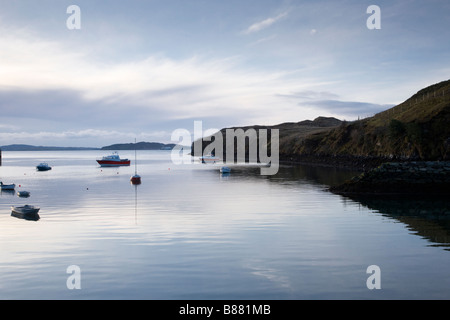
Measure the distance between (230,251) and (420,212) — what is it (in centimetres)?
2291

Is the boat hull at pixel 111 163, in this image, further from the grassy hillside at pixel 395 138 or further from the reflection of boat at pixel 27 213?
the reflection of boat at pixel 27 213

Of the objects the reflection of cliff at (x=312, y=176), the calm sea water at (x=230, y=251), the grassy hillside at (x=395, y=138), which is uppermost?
the grassy hillside at (x=395, y=138)

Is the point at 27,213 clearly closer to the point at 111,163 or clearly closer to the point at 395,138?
the point at 395,138

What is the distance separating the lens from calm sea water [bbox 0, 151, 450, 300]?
1625 cm

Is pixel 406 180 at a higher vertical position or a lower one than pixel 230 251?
higher

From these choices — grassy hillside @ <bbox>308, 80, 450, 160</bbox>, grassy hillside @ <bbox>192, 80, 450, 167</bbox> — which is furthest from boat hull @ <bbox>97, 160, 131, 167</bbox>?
grassy hillside @ <bbox>308, 80, 450, 160</bbox>

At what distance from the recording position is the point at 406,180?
48.9m

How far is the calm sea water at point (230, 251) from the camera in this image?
16.2 metres

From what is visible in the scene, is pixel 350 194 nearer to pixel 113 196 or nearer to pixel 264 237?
pixel 264 237

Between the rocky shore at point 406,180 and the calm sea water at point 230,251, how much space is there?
7077mm

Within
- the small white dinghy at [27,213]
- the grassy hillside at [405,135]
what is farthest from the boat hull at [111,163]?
the small white dinghy at [27,213]

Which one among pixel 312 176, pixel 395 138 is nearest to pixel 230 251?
pixel 312 176
